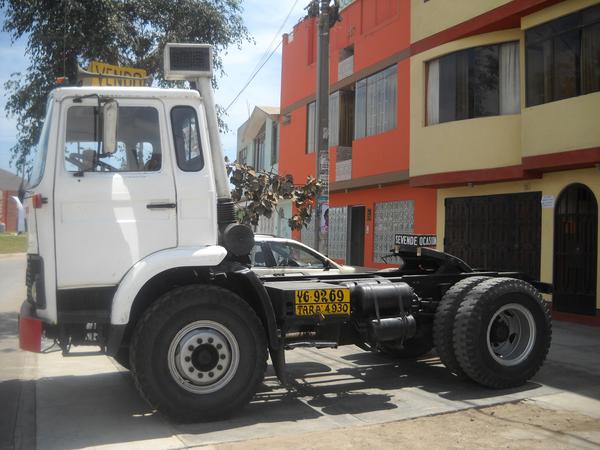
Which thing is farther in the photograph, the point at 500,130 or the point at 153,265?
the point at 500,130

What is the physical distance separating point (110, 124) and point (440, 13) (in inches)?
436

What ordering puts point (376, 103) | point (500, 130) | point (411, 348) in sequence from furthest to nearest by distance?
point (376, 103) → point (500, 130) → point (411, 348)

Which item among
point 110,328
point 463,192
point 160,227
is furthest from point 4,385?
point 463,192

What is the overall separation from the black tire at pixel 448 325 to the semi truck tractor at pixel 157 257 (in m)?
1.13

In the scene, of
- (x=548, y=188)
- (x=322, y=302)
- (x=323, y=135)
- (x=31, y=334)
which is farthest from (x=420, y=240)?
(x=548, y=188)

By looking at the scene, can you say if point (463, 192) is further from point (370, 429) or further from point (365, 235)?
point (370, 429)

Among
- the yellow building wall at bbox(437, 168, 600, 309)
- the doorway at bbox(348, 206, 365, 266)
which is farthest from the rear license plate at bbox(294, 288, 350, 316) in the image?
the doorway at bbox(348, 206, 365, 266)

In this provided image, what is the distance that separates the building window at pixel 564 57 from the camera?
1115 cm

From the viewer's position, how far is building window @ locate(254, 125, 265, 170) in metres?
29.1

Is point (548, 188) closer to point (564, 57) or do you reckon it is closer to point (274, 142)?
point (564, 57)

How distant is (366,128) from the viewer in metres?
18.0

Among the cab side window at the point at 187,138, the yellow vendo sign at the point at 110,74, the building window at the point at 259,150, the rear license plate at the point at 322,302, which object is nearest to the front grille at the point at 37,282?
the cab side window at the point at 187,138

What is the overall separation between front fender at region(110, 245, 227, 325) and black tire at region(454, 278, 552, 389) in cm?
269

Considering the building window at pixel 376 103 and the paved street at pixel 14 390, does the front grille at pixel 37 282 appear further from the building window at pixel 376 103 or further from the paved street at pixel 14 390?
the building window at pixel 376 103
